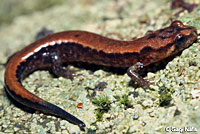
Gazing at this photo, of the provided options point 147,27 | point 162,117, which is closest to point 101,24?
point 147,27

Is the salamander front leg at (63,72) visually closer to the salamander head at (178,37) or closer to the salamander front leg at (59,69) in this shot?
the salamander front leg at (59,69)

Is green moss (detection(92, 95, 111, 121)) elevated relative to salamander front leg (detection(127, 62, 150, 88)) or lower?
lower

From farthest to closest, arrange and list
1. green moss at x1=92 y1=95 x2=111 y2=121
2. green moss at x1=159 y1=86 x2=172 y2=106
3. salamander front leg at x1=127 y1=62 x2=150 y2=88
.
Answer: salamander front leg at x1=127 y1=62 x2=150 y2=88
green moss at x1=92 y1=95 x2=111 y2=121
green moss at x1=159 y1=86 x2=172 y2=106

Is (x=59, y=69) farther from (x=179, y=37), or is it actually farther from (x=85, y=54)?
(x=179, y=37)

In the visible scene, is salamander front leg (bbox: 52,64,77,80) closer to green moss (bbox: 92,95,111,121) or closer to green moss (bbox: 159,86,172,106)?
green moss (bbox: 92,95,111,121)

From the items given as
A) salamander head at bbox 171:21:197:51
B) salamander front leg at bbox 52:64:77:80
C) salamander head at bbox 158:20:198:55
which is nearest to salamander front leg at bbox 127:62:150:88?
salamander head at bbox 158:20:198:55

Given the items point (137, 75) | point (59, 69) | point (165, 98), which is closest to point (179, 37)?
point (137, 75)

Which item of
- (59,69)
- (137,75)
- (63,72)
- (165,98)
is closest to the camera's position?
(165,98)

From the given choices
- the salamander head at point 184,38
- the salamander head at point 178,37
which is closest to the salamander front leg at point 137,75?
the salamander head at point 178,37
